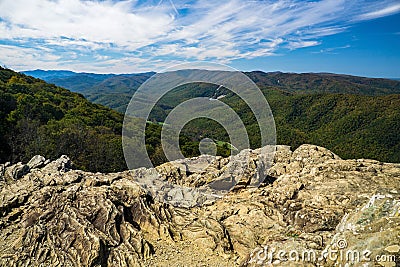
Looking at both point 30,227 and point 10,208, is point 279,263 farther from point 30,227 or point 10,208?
point 10,208

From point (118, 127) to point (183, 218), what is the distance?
4839cm

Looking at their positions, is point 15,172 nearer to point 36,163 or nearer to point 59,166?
point 59,166

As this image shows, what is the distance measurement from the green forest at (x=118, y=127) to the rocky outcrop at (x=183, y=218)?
17.5 meters

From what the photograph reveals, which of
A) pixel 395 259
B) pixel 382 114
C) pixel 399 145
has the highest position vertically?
pixel 395 259

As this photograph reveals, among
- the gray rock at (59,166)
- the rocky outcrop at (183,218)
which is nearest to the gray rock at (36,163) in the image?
the gray rock at (59,166)

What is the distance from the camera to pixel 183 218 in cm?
1298

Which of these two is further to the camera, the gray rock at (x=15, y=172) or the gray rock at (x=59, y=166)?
the gray rock at (x=59, y=166)

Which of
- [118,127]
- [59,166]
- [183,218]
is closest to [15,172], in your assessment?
[59,166]

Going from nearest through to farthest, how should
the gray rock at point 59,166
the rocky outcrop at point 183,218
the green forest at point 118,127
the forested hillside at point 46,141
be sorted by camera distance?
the rocky outcrop at point 183,218, the gray rock at point 59,166, the forested hillside at point 46,141, the green forest at point 118,127

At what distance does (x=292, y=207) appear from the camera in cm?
1223

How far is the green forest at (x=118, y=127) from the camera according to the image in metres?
32.2

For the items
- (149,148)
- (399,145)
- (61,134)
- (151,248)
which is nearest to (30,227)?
(151,248)

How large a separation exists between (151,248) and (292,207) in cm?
619

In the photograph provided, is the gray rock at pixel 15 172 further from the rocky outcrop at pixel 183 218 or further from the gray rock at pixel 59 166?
the gray rock at pixel 59 166
